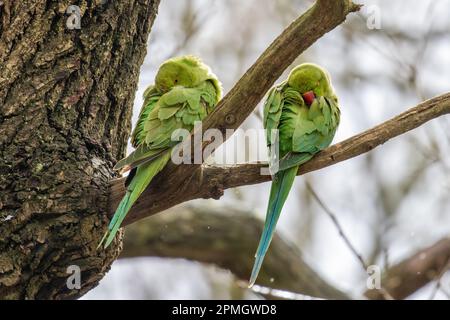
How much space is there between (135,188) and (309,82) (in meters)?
1.02

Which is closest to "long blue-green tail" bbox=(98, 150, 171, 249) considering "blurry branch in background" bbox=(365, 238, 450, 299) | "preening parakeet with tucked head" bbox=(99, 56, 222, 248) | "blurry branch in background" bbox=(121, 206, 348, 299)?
"preening parakeet with tucked head" bbox=(99, 56, 222, 248)

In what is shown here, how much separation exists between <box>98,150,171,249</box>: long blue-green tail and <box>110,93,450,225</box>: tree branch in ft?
0.16

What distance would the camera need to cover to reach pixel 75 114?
2.95 m

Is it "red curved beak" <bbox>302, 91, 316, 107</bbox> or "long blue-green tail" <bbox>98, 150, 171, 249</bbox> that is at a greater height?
"red curved beak" <bbox>302, 91, 316, 107</bbox>

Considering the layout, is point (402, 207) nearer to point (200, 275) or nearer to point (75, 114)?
point (200, 275)

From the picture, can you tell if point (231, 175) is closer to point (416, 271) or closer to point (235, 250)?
point (235, 250)

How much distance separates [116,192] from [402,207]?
6222 millimetres

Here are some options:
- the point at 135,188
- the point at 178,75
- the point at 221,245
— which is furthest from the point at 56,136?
the point at 221,245

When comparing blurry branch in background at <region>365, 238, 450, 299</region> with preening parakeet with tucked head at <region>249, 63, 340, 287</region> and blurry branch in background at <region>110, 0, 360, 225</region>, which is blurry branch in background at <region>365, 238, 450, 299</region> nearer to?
preening parakeet with tucked head at <region>249, 63, 340, 287</region>

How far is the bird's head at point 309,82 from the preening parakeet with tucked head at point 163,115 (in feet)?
1.19

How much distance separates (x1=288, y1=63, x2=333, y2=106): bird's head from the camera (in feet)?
10.7

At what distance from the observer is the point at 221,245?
187 inches

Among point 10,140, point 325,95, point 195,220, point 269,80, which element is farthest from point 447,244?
point 10,140

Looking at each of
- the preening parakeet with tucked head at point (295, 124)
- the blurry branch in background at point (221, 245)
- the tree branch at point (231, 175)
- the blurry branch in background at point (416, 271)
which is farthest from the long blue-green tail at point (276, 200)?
the blurry branch in background at point (416, 271)
